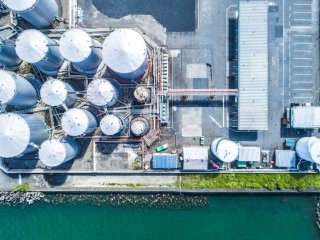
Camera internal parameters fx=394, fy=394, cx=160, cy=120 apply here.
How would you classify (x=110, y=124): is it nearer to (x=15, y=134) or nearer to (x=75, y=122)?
(x=75, y=122)

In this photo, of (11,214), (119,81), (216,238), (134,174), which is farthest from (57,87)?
(216,238)

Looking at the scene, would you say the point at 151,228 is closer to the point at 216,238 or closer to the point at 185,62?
the point at 216,238

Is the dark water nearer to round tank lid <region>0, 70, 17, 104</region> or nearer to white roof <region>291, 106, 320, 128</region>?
round tank lid <region>0, 70, 17, 104</region>

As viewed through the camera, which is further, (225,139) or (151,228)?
(151,228)

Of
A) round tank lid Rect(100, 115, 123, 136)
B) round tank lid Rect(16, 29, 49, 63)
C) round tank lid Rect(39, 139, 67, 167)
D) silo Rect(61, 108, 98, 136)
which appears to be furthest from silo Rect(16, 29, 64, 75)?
round tank lid Rect(100, 115, 123, 136)

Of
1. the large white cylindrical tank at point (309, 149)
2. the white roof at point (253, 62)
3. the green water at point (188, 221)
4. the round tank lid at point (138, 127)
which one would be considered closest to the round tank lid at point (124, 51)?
the round tank lid at point (138, 127)

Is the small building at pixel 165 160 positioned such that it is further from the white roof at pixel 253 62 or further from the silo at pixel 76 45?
the silo at pixel 76 45
